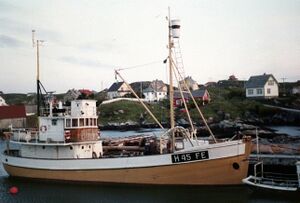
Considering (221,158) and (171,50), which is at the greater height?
(171,50)

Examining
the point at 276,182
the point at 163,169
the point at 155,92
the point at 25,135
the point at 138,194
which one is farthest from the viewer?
the point at 155,92

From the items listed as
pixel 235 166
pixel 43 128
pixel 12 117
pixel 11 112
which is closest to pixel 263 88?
pixel 12 117

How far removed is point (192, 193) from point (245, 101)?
51414 mm

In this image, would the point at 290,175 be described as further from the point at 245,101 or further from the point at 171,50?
the point at 245,101

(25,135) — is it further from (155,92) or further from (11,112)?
(155,92)

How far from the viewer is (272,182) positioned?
2134 cm

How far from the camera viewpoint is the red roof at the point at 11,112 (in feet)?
224

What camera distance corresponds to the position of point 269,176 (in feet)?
76.1

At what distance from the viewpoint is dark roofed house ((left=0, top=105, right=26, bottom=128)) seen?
6775 centimetres

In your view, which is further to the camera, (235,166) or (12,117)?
(12,117)

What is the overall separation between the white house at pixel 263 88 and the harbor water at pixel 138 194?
5485 cm

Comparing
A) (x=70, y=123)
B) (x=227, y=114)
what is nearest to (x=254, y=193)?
(x=70, y=123)

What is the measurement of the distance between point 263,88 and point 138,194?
186ft

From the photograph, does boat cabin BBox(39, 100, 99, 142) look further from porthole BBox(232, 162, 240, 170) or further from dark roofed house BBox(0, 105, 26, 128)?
dark roofed house BBox(0, 105, 26, 128)
